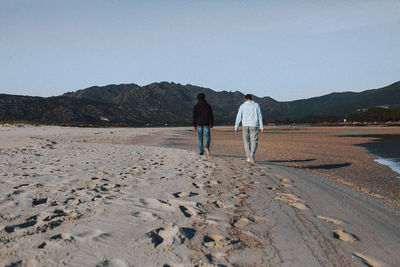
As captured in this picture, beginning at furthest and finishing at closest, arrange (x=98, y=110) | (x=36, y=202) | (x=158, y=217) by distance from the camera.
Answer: (x=98, y=110) < (x=36, y=202) < (x=158, y=217)

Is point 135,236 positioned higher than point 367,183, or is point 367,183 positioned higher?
point 135,236

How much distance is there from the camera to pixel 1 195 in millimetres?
4102

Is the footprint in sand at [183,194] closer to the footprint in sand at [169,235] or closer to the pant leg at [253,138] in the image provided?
the footprint in sand at [169,235]

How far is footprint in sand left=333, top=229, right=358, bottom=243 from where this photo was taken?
113 inches

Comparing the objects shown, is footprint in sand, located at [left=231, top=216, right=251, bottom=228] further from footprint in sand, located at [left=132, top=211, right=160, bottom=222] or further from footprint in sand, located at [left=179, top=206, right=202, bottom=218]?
footprint in sand, located at [left=132, top=211, right=160, bottom=222]

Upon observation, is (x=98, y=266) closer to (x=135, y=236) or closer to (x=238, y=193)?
(x=135, y=236)

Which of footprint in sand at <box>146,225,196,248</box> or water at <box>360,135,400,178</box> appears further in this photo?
water at <box>360,135,400,178</box>

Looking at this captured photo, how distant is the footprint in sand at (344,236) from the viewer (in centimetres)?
287

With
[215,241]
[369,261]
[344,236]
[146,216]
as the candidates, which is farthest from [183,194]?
[369,261]

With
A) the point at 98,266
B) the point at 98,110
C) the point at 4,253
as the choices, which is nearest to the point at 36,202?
the point at 4,253

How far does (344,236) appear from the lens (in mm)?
2955

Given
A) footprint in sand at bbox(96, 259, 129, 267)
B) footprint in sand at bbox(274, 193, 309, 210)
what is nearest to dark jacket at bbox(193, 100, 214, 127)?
footprint in sand at bbox(274, 193, 309, 210)

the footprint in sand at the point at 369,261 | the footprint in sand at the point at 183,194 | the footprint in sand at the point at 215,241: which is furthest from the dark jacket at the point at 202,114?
the footprint in sand at the point at 369,261

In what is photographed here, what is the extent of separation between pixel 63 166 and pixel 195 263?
5.95 meters
